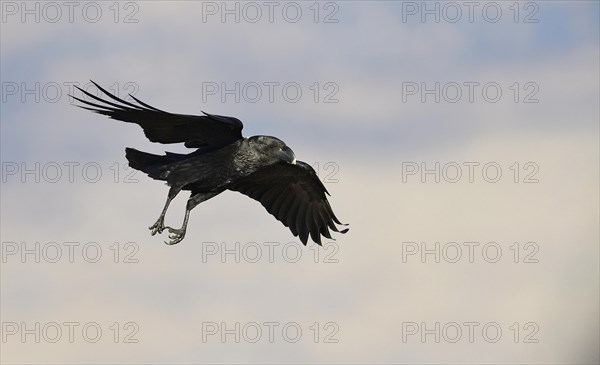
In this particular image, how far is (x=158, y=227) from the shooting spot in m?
19.2

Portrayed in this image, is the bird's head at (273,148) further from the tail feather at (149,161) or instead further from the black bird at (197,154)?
the tail feather at (149,161)

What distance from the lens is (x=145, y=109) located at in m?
18.9

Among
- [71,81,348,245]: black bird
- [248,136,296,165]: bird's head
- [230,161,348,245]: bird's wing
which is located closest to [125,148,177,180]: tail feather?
[71,81,348,245]: black bird

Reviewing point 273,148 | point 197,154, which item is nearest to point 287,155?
point 273,148

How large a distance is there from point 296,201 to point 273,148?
8.21ft

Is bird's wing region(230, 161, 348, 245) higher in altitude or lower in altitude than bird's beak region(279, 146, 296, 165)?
lower

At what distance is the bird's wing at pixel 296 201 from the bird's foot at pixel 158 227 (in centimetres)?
253

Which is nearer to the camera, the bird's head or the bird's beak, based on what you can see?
the bird's head

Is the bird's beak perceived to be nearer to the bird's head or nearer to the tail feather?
the bird's head

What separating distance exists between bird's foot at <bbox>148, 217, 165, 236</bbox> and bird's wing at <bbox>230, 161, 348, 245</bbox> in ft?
8.31

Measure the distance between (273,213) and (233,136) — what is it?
9.64 feet

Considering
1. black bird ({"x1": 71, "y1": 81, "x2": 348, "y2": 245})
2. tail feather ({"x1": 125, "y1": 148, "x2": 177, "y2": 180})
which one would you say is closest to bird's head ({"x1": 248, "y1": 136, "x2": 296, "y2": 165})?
Answer: black bird ({"x1": 71, "y1": 81, "x2": 348, "y2": 245})

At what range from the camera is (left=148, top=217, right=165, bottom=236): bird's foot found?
1910cm

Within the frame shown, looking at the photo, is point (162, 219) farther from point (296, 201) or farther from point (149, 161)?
point (296, 201)
